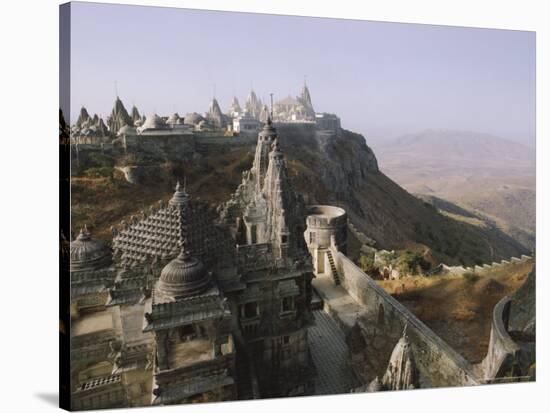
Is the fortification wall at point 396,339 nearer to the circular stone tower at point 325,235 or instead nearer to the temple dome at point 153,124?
the circular stone tower at point 325,235

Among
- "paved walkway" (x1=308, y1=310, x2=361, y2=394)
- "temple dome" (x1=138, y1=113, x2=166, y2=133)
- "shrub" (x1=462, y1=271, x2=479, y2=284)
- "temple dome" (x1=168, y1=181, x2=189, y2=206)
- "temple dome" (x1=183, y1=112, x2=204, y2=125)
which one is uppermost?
"temple dome" (x1=183, y1=112, x2=204, y2=125)

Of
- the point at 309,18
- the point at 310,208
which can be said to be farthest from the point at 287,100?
the point at 310,208

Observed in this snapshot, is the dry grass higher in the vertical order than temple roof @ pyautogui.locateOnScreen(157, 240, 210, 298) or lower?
lower

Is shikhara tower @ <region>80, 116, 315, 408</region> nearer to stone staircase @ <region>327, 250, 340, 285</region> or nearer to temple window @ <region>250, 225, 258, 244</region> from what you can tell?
temple window @ <region>250, 225, 258, 244</region>

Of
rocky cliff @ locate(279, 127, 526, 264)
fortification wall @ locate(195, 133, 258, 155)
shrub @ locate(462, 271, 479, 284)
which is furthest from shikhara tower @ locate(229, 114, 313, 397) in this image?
fortification wall @ locate(195, 133, 258, 155)

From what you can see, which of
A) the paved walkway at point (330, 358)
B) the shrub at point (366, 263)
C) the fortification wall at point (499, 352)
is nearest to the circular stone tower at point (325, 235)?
the shrub at point (366, 263)
